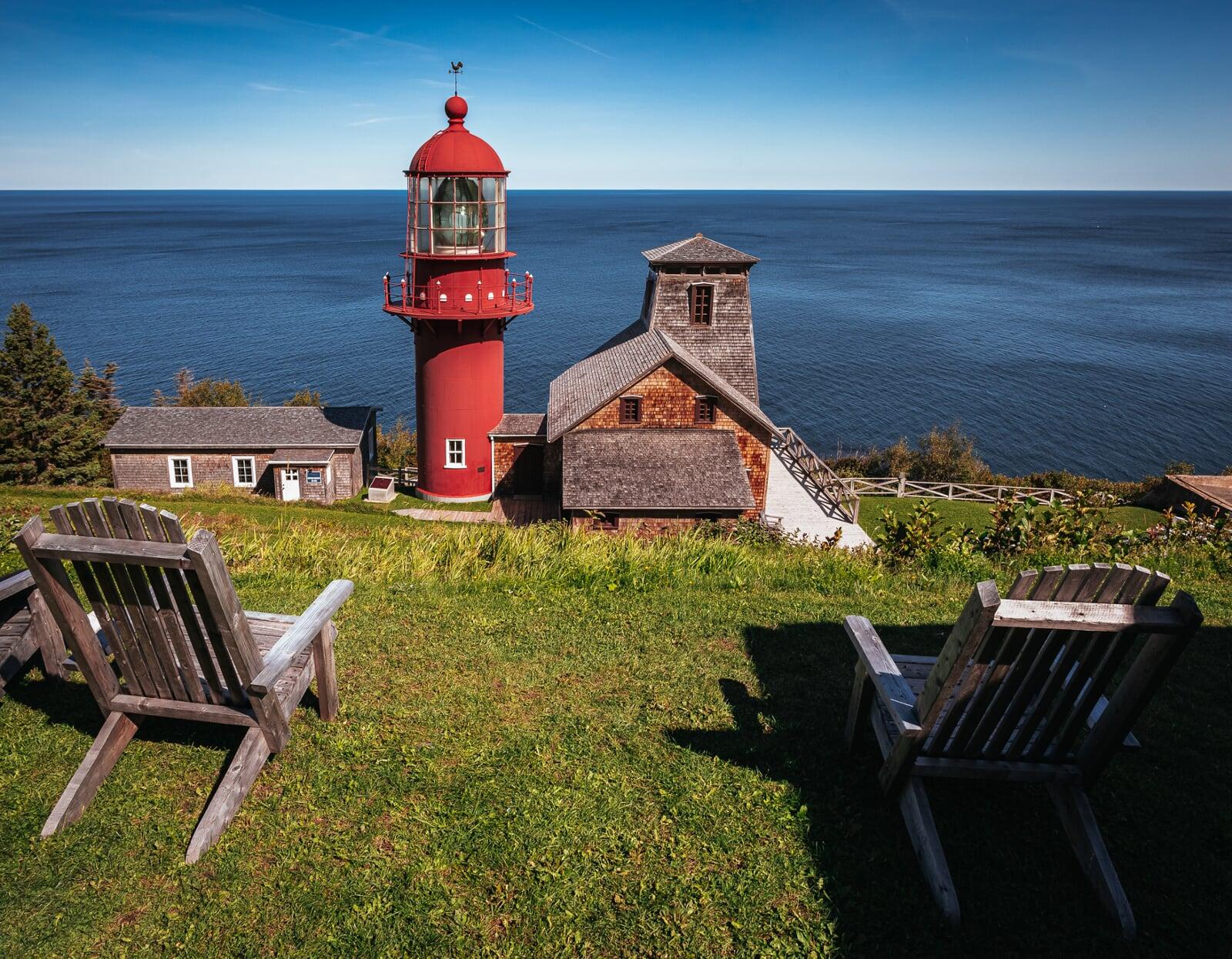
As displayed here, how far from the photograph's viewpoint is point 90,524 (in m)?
3.90

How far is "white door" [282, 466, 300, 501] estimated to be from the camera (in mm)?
26453

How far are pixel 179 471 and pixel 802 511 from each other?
19.5 meters

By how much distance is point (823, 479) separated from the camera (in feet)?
84.3

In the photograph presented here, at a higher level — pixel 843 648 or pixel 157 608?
pixel 157 608

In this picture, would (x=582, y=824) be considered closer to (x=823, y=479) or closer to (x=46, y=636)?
(x=46, y=636)

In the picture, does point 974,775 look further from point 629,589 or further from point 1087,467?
point 1087,467

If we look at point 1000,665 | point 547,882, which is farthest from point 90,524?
point 1000,665

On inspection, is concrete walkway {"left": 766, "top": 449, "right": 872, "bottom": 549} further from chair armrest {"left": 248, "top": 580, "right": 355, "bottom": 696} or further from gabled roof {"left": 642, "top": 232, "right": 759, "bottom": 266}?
chair armrest {"left": 248, "top": 580, "right": 355, "bottom": 696}

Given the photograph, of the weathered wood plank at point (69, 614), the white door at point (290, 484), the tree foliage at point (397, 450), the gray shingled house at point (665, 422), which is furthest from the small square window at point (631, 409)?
the weathered wood plank at point (69, 614)

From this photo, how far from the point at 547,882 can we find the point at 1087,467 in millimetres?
41436

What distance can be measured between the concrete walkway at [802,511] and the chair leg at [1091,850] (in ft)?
51.6

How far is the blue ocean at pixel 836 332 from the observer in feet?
149

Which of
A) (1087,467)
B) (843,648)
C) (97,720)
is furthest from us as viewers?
(1087,467)

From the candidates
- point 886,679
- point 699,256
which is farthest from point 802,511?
point 886,679
